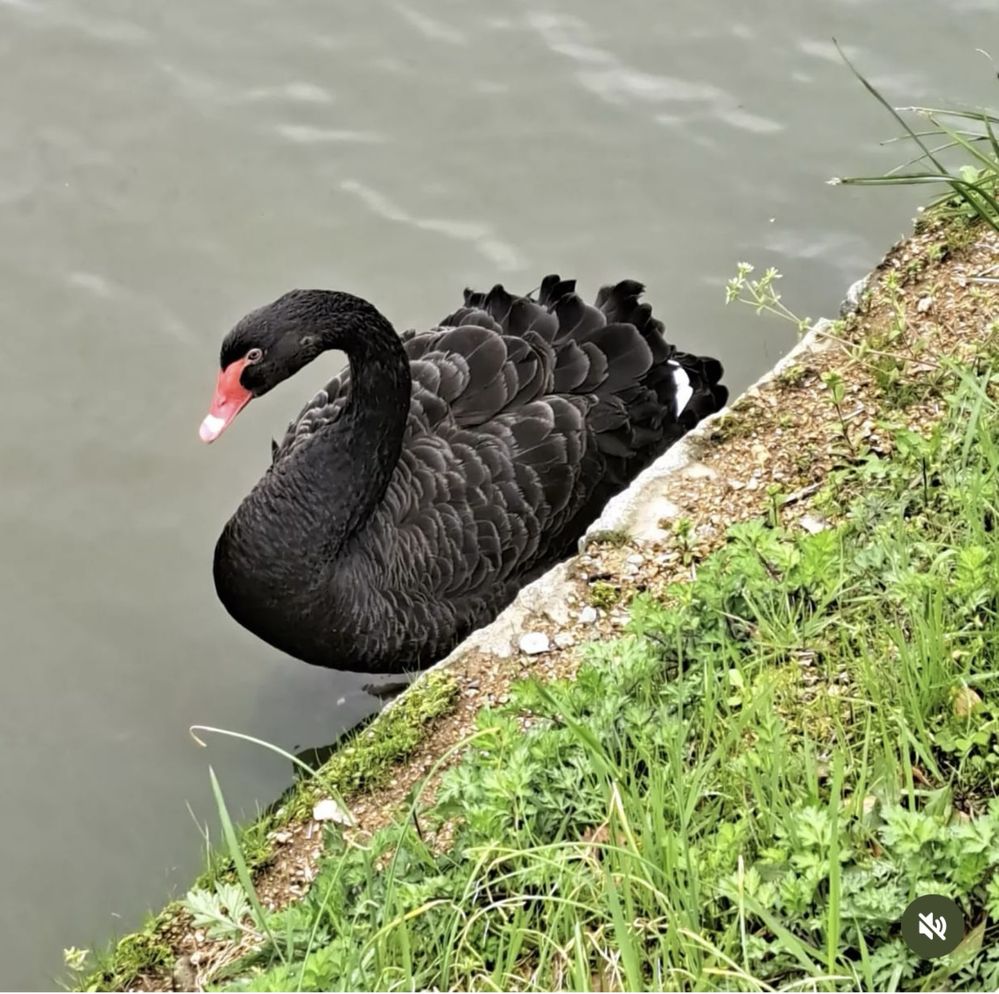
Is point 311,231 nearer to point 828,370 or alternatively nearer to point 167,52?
point 167,52

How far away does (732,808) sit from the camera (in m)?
2.41

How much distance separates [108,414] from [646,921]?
3.35 meters

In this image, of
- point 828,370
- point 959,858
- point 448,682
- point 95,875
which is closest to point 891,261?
point 828,370

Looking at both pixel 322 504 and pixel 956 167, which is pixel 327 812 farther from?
pixel 956 167

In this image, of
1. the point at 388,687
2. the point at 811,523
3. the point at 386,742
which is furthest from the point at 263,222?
the point at 811,523

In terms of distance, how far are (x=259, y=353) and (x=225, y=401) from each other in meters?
0.17

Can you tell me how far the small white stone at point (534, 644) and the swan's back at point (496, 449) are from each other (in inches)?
23.8

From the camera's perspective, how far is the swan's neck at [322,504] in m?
4.00

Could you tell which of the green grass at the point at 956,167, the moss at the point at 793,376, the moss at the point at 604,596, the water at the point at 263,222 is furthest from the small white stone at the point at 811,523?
the water at the point at 263,222

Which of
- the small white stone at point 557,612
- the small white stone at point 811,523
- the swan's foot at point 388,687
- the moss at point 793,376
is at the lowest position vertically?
the swan's foot at point 388,687

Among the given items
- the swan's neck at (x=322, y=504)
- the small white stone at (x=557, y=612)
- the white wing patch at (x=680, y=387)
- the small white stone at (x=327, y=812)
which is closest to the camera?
the small white stone at (x=327, y=812)

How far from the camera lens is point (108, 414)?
4852 mm

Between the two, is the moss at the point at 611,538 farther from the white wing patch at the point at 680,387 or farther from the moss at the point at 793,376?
the white wing patch at the point at 680,387

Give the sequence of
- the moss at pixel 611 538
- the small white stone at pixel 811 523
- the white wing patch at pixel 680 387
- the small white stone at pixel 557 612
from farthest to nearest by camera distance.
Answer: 1. the white wing patch at pixel 680 387
2. the moss at pixel 611 538
3. the small white stone at pixel 557 612
4. the small white stone at pixel 811 523
